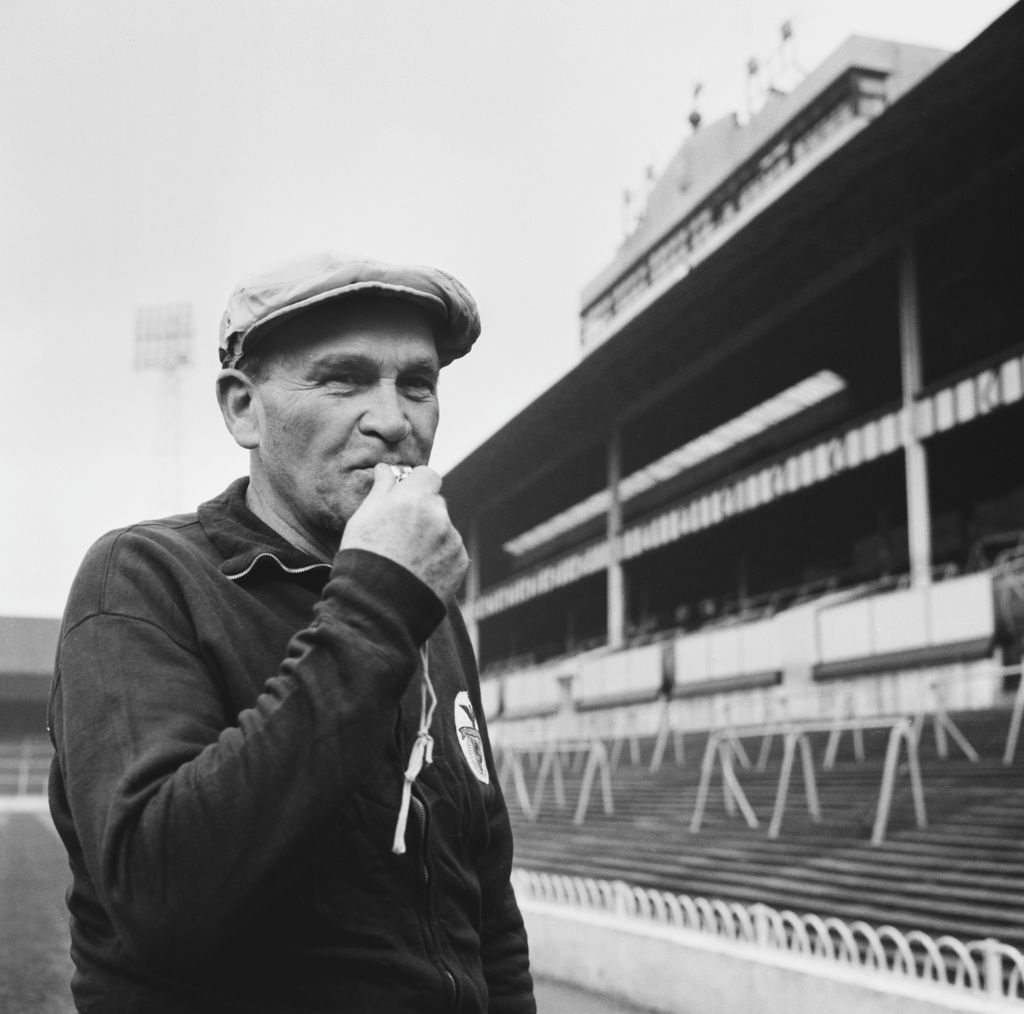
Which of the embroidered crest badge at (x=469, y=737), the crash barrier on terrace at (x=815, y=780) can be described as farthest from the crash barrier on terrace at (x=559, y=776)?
the embroidered crest badge at (x=469, y=737)

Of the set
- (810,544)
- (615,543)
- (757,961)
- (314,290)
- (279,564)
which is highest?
(615,543)

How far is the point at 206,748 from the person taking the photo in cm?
110

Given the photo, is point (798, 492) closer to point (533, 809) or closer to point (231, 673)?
point (533, 809)

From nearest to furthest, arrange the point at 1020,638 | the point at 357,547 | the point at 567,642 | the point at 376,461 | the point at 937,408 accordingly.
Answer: the point at 357,547 → the point at 376,461 → the point at 1020,638 → the point at 937,408 → the point at 567,642

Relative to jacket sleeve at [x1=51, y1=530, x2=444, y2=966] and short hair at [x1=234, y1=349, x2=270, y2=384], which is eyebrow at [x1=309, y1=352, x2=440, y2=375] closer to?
short hair at [x1=234, y1=349, x2=270, y2=384]

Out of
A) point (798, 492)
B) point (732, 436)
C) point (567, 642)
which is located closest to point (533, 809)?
point (798, 492)

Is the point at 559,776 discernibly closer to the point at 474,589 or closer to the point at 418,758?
the point at 418,758

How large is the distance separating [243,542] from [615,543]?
30730 millimetres

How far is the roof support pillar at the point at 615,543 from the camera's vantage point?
1184 inches

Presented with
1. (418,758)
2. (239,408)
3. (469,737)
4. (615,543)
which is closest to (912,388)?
(615,543)

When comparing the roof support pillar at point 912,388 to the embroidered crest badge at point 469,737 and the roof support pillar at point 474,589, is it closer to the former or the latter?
the embroidered crest badge at point 469,737

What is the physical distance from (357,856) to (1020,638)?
651 inches

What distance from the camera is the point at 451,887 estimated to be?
1.37 meters

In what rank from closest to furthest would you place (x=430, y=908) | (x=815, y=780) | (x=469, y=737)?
(x=430, y=908)
(x=469, y=737)
(x=815, y=780)
